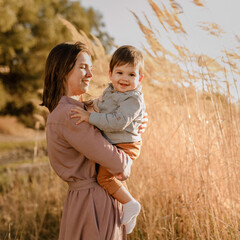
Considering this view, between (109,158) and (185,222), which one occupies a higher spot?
(109,158)

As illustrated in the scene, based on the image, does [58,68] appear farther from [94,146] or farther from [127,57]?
[94,146]

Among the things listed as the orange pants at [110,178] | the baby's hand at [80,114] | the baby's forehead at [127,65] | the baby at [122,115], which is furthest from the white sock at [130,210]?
the baby's forehead at [127,65]

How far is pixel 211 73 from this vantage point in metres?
2.17

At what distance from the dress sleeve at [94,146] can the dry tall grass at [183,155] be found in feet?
2.44

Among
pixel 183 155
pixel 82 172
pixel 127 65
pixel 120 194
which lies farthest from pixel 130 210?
pixel 183 155

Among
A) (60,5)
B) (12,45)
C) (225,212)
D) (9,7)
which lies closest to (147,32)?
(225,212)

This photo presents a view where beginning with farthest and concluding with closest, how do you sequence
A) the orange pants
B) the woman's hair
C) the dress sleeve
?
1. the woman's hair
2. the orange pants
3. the dress sleeve

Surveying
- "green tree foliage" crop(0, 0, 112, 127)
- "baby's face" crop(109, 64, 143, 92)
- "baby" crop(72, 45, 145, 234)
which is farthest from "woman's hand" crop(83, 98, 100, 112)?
"green tree foliage" crop(0, 0, 112, 127)

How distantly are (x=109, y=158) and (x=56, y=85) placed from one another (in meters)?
0.57

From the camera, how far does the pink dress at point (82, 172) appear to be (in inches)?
61.4

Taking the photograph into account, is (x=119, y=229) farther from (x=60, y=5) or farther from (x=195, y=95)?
(x=60, y=5)

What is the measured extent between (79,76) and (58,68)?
135mm

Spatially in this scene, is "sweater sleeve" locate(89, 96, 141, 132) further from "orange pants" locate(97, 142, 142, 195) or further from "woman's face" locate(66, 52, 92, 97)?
"woman's face" locate(66, 52, 92, 97)

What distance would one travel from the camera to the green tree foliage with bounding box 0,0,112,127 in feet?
39.2
